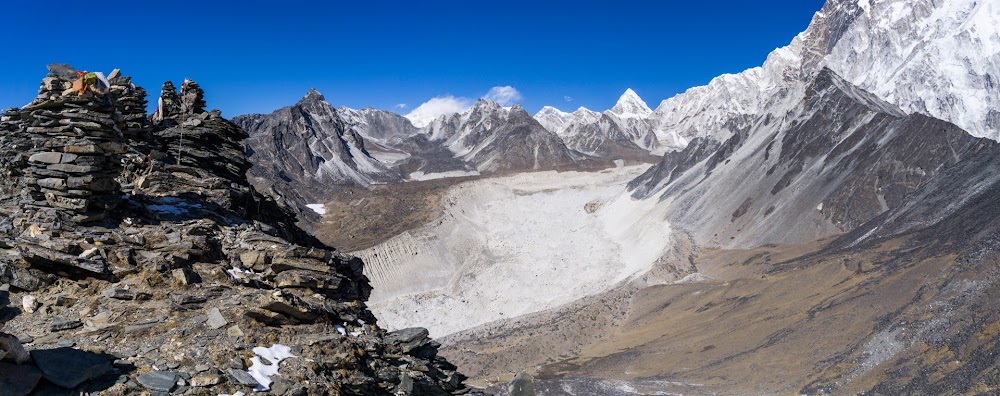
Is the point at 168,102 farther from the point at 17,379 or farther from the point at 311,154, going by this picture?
the point at 311,154

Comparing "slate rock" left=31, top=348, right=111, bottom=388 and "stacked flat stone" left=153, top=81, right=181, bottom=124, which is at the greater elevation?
→ "stacked flat stone" left=153, top=81, right=181, bottom=124

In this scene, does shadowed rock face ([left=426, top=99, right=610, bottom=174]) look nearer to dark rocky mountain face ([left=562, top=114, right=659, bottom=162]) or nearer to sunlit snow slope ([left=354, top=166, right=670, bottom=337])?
dark rocky mountain face ([left=562, top=114, right=659, bottom=162])

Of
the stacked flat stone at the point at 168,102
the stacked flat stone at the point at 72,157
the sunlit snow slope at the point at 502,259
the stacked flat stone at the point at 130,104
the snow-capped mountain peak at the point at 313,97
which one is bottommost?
the sunlit snow slope at the point at 502,259

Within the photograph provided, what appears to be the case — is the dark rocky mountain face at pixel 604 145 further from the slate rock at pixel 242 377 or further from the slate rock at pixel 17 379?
the slate rock at pixel 17 379

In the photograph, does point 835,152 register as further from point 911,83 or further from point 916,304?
point 911,83

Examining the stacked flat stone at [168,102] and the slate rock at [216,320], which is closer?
the slate rock at [216,320]

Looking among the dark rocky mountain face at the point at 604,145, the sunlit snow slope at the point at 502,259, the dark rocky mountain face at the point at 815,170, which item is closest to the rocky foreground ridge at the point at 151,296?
the sunlit snow slope at the point at 502,259

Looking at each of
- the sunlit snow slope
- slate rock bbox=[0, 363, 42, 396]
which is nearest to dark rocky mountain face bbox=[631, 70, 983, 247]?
the sunlit snow slope
